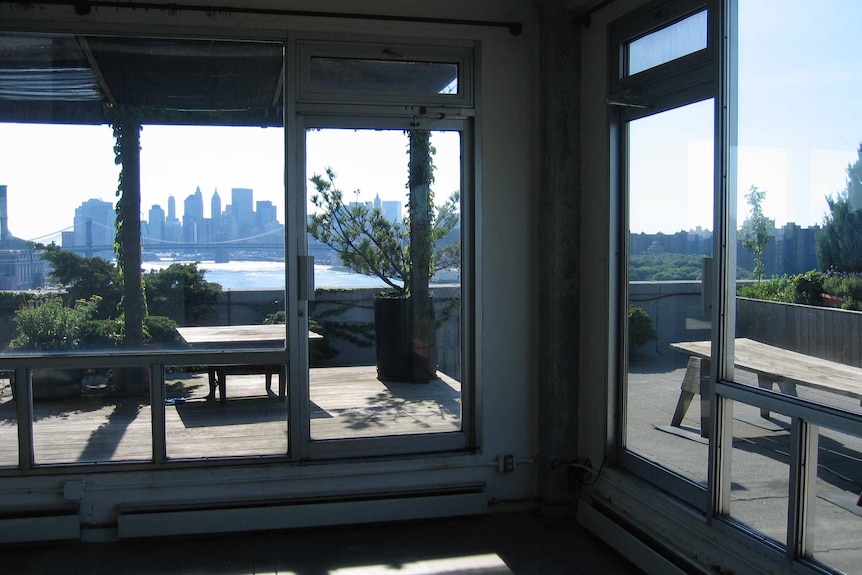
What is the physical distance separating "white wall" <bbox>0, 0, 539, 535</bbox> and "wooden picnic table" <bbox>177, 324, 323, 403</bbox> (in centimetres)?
45

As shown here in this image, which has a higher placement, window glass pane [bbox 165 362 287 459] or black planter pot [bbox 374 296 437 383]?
black planter pot [bbox 374 296 437 383]

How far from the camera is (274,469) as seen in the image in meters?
4.23

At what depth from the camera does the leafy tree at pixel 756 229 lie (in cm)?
309

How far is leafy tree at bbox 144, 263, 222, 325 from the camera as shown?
4242 mm

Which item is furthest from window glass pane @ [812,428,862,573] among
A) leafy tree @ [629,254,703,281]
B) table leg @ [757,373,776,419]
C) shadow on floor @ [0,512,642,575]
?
shadow on floor @ [0,512,642,575]

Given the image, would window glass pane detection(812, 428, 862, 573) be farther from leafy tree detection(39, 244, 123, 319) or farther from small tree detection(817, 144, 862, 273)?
leafy tree detection(39, 244, 123, 319)

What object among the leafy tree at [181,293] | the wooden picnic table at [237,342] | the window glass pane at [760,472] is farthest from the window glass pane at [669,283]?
the leafy tree at [181,293]

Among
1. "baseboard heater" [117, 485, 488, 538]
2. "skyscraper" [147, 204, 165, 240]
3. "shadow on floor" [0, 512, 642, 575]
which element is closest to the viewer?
"shadow on floor" [0, 512, 642, 575]

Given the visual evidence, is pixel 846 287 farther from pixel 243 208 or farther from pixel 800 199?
pixel 243 208

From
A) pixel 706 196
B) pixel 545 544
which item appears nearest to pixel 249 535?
pixel 545 544

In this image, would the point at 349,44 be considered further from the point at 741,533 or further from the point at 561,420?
the point at 741,533


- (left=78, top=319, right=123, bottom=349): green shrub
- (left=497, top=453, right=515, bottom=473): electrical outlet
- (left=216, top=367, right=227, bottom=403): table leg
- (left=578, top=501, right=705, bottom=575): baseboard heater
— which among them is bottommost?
(left=578, top=501, right=705, bottom=575): baseboard heater

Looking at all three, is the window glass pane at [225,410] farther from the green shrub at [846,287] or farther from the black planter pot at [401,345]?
the green shrub at [846,287]

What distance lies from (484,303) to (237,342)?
1.37 m
